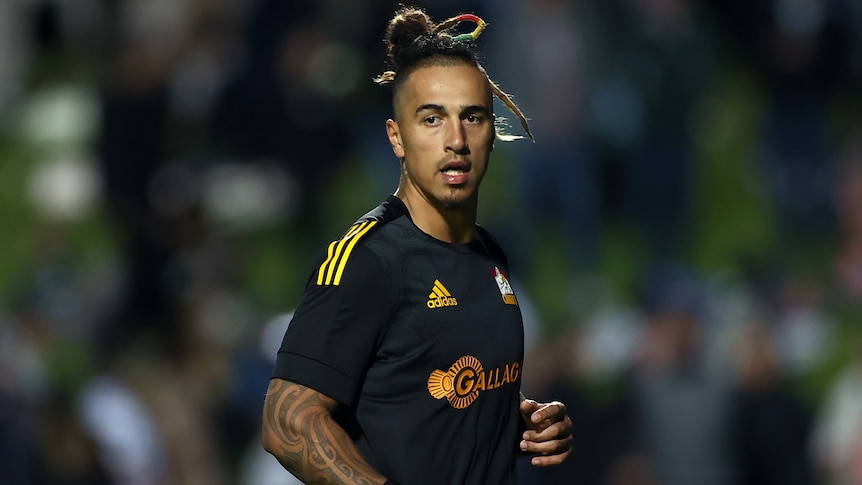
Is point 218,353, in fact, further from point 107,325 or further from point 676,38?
point 676,38

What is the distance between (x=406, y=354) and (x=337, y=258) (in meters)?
0.28

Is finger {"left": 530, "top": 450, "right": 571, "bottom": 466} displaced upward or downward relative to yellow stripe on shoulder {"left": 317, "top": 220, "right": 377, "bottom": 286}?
downward

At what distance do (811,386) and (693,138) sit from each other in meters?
2.07

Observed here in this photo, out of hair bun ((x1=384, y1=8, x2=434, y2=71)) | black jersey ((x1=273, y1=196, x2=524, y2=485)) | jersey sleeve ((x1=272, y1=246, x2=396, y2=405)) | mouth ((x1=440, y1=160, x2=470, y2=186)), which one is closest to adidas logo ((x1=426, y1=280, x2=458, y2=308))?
black jersey ((x1=273, y1=196, x2=524, y2=485))

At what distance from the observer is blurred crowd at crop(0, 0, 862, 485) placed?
7.69 meters

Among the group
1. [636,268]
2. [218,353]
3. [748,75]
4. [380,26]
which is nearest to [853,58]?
[748,75]

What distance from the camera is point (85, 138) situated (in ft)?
29.3

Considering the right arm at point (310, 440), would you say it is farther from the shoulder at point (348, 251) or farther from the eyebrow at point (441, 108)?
the eyebrow at point (441, 108)

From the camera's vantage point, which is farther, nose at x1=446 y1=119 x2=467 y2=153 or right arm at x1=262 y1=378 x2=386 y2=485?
nose at x1=446 y1=119 x2=467 y2=153

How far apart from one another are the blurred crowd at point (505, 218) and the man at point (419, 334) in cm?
408

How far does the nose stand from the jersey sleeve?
382 millimetres

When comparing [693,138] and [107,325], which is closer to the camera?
[107,325]

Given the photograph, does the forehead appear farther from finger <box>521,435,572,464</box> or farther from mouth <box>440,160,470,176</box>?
finger <box>521,435,572,464</box>

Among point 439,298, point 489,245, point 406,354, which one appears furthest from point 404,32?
point 406,354
